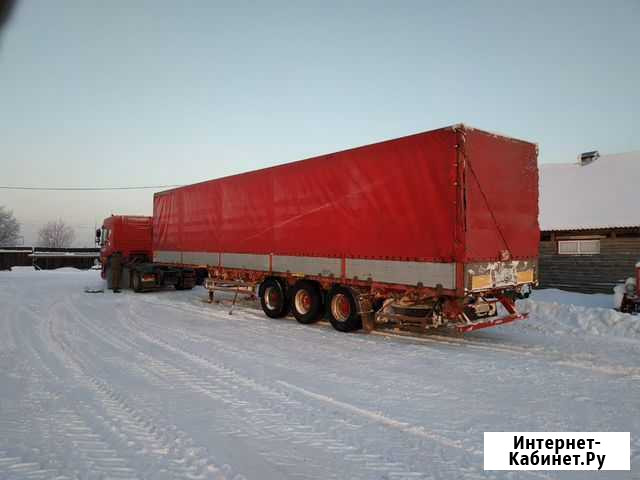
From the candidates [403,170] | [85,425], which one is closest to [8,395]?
[85,425]

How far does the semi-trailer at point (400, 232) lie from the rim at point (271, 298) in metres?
0.03

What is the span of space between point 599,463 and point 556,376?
252 centimetres

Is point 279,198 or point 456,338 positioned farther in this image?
point 279,198

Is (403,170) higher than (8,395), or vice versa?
(403,170)

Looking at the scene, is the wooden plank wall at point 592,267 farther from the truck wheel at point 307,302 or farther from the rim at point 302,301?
the rim at point 302,301

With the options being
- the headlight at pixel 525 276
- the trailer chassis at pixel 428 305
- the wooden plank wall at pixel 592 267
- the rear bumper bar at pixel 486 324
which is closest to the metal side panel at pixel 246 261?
the trailer chassis at pixel 428 305

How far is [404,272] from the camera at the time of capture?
8461mm

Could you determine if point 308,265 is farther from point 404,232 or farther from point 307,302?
point 404,232

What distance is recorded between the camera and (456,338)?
29.8ft

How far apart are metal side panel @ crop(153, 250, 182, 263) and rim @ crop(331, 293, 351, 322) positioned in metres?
8.44

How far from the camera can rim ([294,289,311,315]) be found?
35.7 ft

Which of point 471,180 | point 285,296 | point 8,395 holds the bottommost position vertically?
point 8,395

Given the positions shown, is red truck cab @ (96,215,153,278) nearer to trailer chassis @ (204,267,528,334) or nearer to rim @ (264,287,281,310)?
rim @ (264,287,281,310)

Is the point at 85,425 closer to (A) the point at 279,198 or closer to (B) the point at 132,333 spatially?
(B) the point at 132,333
